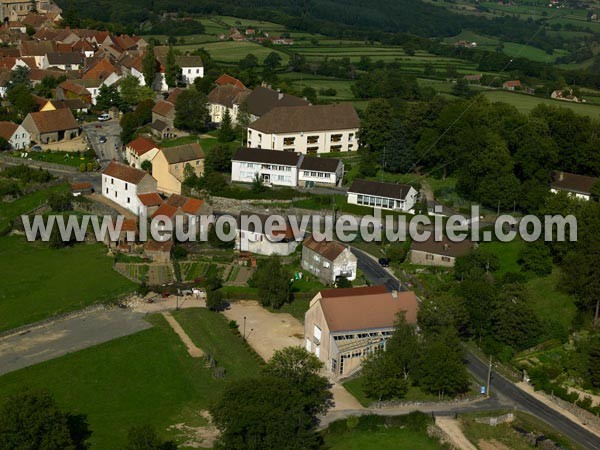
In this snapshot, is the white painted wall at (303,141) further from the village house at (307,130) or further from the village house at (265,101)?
the village house at (265,101)

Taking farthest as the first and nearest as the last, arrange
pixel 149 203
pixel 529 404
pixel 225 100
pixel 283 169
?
pixel 225 100, pixel 283 169, pixel 149 203, pixel 529 404

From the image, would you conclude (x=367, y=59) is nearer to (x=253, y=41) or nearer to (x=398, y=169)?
(x=253, y=41)

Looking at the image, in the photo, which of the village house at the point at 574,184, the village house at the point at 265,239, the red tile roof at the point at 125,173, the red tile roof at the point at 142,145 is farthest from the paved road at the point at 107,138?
the village house at the point at 574,184

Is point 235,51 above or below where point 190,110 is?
above

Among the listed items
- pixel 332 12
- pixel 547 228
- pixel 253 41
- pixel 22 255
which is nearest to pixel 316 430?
pixel 547 228

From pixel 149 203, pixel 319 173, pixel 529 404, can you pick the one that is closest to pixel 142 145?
pixel 149 203

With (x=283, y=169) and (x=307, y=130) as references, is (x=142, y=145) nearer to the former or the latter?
(x=283, y=169)
